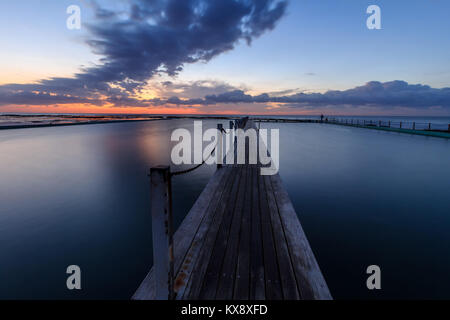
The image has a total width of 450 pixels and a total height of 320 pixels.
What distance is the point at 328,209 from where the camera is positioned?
624 centimetres

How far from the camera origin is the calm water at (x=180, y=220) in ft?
12.1

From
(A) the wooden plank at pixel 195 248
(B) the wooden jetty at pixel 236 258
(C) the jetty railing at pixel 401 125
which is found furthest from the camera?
(C) the jetty railing at pixel 401 125

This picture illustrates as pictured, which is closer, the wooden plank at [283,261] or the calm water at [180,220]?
the wooden plank at [283,261]

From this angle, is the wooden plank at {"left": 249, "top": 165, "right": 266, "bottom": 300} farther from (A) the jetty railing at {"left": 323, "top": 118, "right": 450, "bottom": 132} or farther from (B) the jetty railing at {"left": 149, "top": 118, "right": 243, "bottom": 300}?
(A) the jetty railing at {"left": 323, "top": 118, "right": 450, "bottom": 132}

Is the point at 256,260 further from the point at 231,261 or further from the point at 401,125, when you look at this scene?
the point at 401,125

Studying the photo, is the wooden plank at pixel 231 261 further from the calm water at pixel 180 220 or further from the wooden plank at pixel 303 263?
the calm water at pixel 180 220

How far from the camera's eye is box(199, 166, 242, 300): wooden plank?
7.66ft

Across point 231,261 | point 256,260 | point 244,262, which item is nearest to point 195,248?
point 231,261

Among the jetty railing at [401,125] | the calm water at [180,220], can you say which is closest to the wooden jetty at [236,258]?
the calm water at [180,220]

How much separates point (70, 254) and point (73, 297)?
1.32 metres
